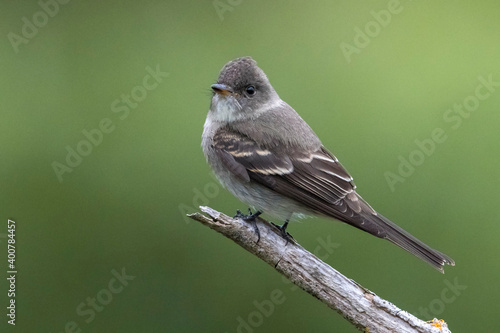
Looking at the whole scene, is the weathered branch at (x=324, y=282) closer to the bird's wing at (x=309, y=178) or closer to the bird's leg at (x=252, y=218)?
the bird's leg at (x=252, y=218)

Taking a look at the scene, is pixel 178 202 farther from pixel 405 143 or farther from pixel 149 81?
pixel 405 143

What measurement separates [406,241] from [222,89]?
170 centimetres

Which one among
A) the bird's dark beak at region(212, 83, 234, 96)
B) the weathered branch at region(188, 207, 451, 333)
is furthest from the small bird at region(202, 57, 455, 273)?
the weathered branch at region(188, 207, 451, 333)

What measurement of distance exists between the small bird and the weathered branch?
9.0 inches

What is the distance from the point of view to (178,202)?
233 inches

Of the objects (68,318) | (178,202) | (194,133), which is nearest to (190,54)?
(194,133)

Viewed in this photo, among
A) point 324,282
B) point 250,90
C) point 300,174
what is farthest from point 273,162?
point 324,282

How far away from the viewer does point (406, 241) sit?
4.47 m

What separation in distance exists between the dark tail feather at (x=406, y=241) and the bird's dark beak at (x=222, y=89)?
1366 mm

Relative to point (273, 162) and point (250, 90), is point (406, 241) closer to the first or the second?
point (273, 162)

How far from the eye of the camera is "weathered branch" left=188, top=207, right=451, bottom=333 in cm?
418

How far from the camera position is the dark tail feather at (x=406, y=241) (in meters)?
4.41

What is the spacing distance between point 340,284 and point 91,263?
2393 millimetres

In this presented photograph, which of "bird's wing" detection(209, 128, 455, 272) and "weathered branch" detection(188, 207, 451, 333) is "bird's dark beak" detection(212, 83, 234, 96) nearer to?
"bird's wing" detection(209, 128, 455, 272)
